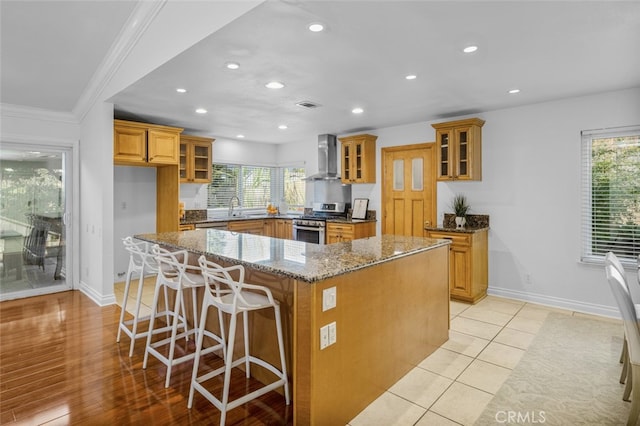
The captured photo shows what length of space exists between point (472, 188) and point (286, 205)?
397cm

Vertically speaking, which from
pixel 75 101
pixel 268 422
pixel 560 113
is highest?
pixel 75 101

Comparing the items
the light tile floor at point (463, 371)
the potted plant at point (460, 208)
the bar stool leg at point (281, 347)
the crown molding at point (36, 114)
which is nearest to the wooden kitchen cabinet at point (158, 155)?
the crown molding at point (36, 114)

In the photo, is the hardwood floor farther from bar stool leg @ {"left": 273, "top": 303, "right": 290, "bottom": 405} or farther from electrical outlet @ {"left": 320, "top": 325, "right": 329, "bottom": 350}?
electrical outlet @ {"left": 320, "top": 325, "right": 329, "bottom": 350}

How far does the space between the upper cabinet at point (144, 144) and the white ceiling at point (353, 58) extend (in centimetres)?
23

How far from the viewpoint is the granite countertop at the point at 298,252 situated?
2043 mm

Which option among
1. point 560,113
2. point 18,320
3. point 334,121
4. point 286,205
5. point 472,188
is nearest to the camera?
point 18,320

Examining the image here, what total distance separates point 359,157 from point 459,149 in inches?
65.7

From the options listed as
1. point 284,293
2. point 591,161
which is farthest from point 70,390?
point 591,161

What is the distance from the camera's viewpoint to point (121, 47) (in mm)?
3449

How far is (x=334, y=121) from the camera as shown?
Result: 5.34 meters

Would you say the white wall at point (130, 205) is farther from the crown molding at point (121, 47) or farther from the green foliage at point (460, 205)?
the green foliage at point (460, 205)

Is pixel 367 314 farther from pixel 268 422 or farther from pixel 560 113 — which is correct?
pixel 560 113

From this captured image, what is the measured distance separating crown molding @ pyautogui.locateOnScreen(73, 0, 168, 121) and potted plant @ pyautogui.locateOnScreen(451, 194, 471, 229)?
4067mm

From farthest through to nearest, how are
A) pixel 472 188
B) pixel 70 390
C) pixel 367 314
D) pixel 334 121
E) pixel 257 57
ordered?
pixel 334 121 < pixel 472 188 < pixel 257 57 < pixel 70 390 < pixel 367 314
